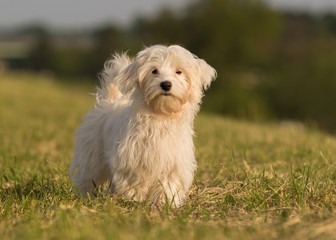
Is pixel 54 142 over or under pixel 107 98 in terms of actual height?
under

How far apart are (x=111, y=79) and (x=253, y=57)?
4596cm

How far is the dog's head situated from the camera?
4.26 m

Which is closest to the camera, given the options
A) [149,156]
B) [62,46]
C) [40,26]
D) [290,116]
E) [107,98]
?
[149,156]

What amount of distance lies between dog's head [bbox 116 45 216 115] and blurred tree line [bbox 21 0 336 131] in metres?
35.3

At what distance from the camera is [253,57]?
50156mm

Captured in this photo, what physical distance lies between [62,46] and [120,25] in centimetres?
2073

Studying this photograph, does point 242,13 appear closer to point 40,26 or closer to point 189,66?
point 189,66

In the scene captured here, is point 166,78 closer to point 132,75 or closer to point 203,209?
point 132,75

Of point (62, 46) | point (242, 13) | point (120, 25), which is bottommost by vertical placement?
point (62, 46)

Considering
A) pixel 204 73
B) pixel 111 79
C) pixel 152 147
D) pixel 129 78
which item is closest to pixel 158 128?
pixel 152 147

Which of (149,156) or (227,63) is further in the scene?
(227,63)

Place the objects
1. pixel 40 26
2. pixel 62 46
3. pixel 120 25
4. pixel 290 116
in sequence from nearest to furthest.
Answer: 1. pixel 290 116
2. pixel 120 25
3. pixel 62 46
4. pixel 40 26

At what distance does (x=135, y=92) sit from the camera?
456 cm

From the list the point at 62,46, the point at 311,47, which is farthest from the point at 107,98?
the point at 62,46
